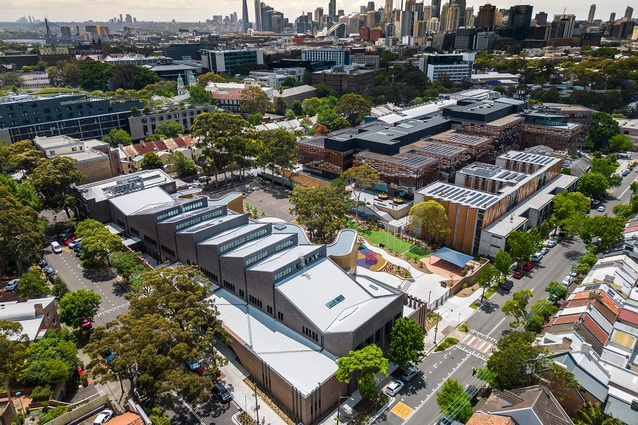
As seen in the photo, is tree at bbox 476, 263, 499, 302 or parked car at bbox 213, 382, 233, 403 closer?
parked car at bbox 213, 382, 233, 403

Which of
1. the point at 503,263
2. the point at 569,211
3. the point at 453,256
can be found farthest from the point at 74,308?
the point at 569,211

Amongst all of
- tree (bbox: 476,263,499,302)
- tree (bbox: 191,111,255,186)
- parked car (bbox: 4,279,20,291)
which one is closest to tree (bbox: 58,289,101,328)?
parked car (bbox: 4,279,20,291)

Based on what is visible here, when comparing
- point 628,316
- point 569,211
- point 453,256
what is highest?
point 569,211

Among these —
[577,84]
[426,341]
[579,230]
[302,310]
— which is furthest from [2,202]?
[577,84]

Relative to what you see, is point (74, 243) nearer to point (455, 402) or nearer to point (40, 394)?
point (40, 394)

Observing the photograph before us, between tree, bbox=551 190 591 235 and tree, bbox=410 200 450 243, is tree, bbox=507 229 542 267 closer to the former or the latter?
tree, bbox=410 200 450 243

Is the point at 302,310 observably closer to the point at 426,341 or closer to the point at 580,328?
the point at 426,341
